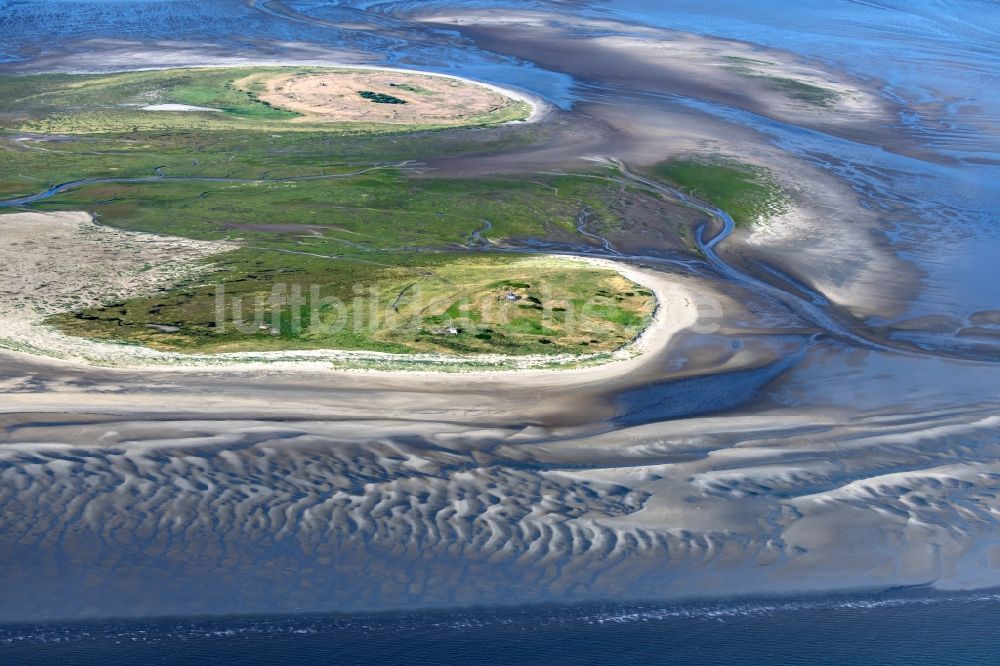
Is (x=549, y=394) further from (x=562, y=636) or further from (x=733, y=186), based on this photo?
(x=733, y=186)

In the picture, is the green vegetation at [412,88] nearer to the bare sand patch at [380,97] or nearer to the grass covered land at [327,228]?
the bare sand patch at [380,97]

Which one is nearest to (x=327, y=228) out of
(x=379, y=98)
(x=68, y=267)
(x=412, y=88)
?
(x=68, y=267)

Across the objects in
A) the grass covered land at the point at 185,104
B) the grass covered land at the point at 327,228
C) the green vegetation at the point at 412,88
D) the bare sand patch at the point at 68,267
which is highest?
the green vegetation at the point at 412,88

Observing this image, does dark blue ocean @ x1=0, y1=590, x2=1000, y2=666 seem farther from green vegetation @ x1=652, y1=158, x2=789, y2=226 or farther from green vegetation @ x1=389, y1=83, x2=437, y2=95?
green vegetation @ x1=389, y1=83, x2=437, y2=95

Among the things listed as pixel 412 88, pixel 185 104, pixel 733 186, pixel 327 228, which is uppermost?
pixel 412 88

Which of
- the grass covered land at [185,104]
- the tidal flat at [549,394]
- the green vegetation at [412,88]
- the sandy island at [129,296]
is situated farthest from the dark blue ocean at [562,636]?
the green vegetation at [412,88]
